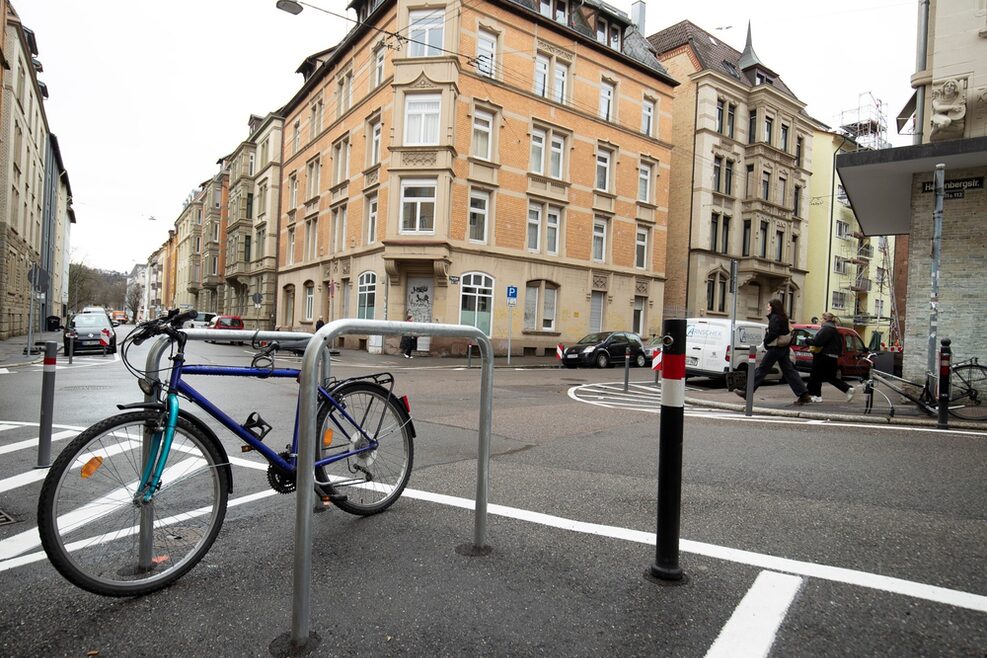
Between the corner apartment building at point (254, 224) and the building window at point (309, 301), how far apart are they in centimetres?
550

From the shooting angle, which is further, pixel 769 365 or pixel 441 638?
pixel 769 365

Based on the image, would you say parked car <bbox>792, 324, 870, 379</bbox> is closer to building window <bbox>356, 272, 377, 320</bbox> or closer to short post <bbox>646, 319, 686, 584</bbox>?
short post <bbox>646, 319, 686, 584</bbox>

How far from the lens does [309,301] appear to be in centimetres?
3509

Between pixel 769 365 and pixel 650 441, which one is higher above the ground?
pixel 769 365

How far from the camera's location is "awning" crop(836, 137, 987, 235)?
10711 millimetres

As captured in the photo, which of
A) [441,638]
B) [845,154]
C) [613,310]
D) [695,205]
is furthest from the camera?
[695,205]

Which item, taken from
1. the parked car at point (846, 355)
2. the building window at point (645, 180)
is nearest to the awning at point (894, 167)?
the parked car at point (846, 355)

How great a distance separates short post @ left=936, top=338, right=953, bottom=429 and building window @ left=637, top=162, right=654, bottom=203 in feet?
83.1

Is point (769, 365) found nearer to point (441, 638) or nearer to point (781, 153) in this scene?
point (441, 638)

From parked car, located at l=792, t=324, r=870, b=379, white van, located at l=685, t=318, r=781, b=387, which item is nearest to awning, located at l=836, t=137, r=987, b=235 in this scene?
parked car, located at l=792, t=324, r=870, b=379

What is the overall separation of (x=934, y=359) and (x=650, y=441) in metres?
6.56

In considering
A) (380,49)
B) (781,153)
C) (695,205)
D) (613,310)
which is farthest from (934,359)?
(781,153)

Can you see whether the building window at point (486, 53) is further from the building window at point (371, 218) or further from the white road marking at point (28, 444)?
the white road marking at point (28, 444)

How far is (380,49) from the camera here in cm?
2706
